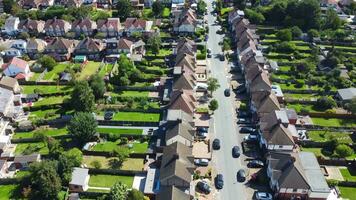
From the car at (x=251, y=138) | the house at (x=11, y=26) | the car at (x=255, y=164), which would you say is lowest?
the car at (x=255, y=164)

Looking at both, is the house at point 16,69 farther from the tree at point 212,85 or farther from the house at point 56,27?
the tree at point 212,85

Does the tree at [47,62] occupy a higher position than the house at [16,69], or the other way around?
the tree at [47,62]

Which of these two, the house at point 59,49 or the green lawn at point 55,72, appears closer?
the green lawn at point 55,72

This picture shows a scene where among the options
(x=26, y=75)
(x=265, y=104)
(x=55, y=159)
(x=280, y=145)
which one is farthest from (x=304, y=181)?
(x=26, y=75)

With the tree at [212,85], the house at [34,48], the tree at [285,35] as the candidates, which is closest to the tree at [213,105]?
the tree at [212,85]

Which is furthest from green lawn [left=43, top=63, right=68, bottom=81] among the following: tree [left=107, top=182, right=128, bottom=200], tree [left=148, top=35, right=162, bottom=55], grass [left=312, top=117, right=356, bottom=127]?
grass [left=312, top=117, right=356, bottom=127]

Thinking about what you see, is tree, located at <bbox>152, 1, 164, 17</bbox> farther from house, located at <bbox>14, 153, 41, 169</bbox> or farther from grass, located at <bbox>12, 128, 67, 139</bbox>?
house, located at <bbox>14, 153, 41, 169</bbox>
